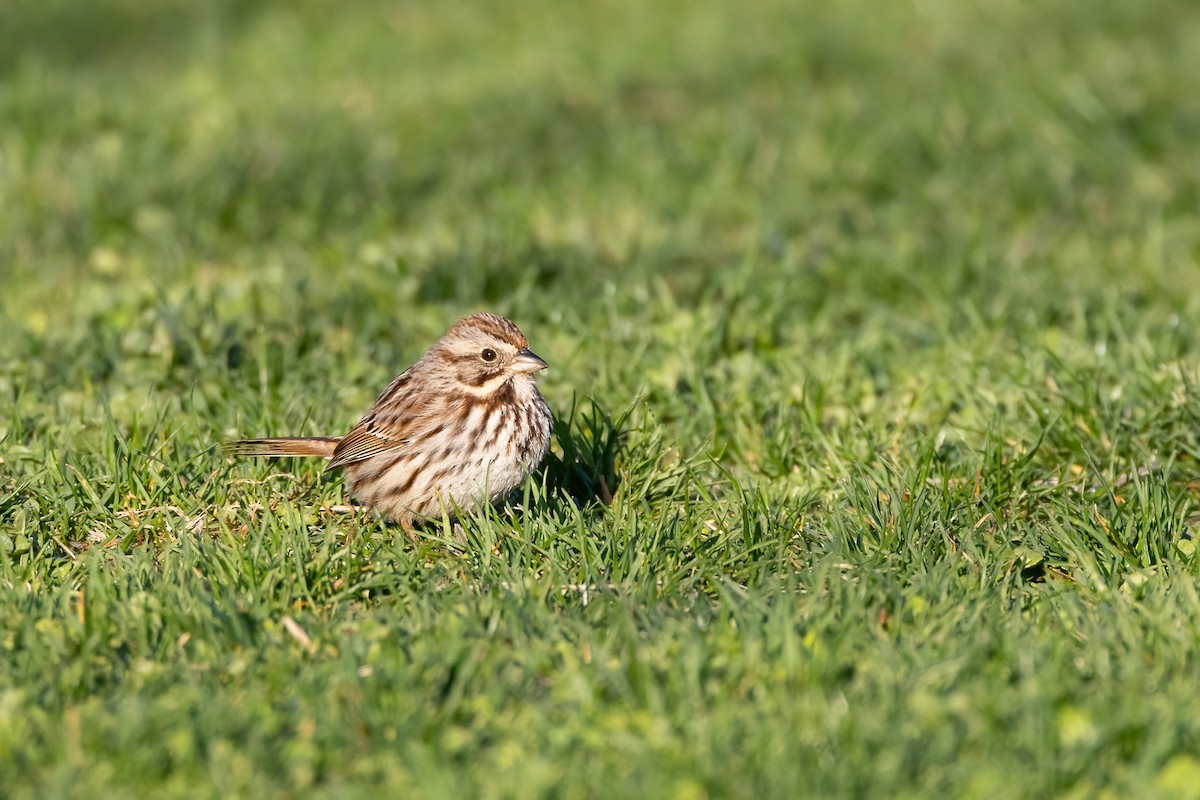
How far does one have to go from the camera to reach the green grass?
Answer: 13.8ft

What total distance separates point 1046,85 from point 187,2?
800cm

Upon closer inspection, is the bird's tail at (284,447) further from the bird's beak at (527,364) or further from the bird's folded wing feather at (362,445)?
the bird's beak at (527,364)

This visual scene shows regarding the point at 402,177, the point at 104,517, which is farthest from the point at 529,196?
the point at 104,517

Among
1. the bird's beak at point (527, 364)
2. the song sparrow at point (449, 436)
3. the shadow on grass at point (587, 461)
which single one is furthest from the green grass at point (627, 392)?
the bird's beak at point (527, 364)

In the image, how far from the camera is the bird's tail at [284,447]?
616 centimetres

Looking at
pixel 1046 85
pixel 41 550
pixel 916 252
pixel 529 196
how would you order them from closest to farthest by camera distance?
pixel 41 550 < pixel 916 252 < pixel 529 196 < pixel 1046 85

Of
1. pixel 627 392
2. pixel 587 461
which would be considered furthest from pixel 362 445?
pixel 627 392

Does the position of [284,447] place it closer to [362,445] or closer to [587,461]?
[362,445]

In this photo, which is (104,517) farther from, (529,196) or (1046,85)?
(1046,85)

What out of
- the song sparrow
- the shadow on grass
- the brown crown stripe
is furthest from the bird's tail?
the shadow on grass

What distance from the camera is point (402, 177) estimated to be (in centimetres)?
1012

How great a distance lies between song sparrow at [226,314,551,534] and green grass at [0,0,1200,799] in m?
0.18

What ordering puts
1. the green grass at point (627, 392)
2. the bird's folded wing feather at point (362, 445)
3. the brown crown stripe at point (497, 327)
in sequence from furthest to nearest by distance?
the brown crown stripe at point (497, 327), the bird's folded wing feather at point (362, 445), the green grass at point (627, 392)

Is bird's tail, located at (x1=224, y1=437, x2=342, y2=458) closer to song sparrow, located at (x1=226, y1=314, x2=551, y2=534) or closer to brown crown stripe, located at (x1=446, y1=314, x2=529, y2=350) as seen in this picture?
song sparrow, located at (x1=226, y1=314, x2=551, y2=534)
